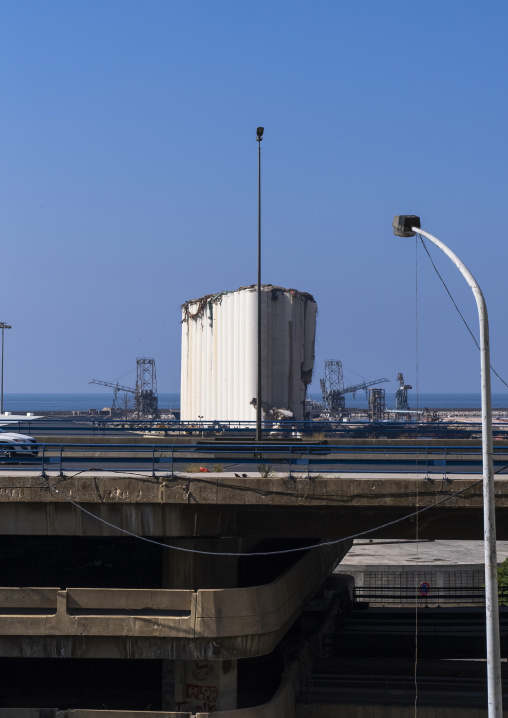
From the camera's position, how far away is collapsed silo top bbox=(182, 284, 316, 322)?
5878cm

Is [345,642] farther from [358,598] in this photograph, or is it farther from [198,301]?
[198,301]

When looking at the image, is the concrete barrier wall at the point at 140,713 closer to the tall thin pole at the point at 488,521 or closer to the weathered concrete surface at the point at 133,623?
the weathered concrete surface at the point at 133,623

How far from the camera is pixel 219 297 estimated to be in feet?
204

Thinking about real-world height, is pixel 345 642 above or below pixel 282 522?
below

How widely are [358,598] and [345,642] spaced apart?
537 inches

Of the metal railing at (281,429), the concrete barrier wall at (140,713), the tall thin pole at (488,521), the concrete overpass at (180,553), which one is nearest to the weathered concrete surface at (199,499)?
the concrete overpass at (180,553)

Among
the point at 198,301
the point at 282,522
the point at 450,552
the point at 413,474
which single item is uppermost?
the point at 198,301

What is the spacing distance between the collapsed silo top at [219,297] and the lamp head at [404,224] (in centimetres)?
4329

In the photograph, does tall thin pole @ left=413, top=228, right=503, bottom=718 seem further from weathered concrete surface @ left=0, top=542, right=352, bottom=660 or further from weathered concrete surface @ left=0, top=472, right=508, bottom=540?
weathered concrete surface @ left=0, top=542, right=352, bottom=660

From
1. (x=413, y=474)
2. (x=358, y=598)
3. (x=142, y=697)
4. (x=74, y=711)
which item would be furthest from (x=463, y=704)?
(x=358, y=598)

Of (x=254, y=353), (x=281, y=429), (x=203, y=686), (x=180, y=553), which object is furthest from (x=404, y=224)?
(x=254, y=353)

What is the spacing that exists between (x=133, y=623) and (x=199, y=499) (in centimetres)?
331

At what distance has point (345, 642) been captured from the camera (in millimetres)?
31594

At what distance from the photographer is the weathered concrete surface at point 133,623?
19.9 m
